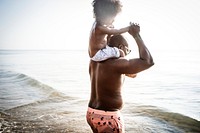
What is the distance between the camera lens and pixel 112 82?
275 cm

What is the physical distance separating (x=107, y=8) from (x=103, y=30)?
0.21 meters

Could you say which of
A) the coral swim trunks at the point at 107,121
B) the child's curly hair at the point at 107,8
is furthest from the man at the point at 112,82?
the child's curly hair at the point at 107,8

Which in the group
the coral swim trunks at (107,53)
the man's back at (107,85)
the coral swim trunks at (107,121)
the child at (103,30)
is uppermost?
the child at (103,30)

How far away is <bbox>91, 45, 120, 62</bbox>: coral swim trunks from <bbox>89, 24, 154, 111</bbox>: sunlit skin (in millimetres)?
47

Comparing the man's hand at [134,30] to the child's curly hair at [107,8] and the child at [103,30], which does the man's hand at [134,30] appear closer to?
the child at [103,30]

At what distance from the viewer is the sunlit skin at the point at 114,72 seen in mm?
2666

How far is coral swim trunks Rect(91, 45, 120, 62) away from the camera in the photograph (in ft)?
8.77

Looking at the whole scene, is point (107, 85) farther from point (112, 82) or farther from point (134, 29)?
point (134, 29)

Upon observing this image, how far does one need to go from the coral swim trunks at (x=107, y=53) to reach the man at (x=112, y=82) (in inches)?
1.8

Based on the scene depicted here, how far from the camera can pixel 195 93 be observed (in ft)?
49.7

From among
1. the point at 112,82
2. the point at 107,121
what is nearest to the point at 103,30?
the point at 112,82

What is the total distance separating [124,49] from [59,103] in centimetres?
822

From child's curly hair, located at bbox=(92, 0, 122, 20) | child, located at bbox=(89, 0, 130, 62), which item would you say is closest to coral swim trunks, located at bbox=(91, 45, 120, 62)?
child, located at bbox=(89, 0, 130, 62)

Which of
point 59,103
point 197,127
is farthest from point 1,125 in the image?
point 197,127
